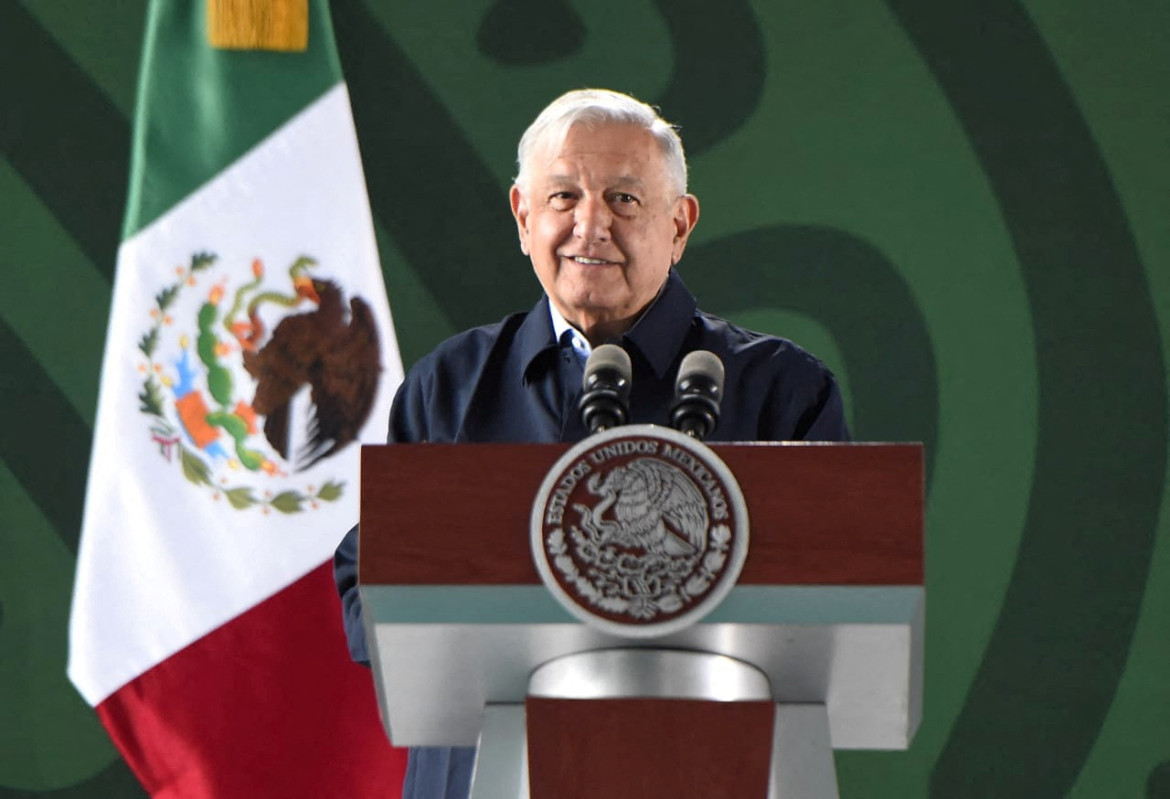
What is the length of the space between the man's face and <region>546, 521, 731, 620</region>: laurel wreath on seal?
2.93 feet

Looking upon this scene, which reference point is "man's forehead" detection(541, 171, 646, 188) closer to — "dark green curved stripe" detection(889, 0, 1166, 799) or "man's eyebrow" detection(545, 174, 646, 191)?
"man's eyebrow" detection(545, 174, 646, 191)

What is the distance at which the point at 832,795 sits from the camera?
153 centimetres

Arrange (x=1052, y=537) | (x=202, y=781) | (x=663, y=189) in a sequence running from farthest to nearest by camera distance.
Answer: (x=1052, y=537) → (x=202, y=781) → (x=663, y=189)

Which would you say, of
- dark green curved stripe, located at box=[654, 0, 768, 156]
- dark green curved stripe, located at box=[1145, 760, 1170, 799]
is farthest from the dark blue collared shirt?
dark green curved stripe, located at box=[1145, 760, 1170, 799]

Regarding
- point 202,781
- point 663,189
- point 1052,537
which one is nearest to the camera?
point 663,189

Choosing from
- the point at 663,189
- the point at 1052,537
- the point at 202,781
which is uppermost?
the point at 663,189

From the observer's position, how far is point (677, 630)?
58.6 inches

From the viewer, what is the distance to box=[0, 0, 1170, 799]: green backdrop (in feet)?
10.8

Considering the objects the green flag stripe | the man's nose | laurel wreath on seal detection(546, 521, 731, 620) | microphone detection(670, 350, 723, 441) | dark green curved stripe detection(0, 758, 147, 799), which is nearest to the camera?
laurel wreath on seal detection(546, 521, 731, 620)

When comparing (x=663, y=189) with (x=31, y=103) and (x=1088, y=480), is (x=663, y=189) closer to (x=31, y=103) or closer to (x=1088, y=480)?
(x=1088, y=480)

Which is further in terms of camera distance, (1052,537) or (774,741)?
(1052,537)

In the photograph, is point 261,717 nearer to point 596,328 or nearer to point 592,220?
point 596,328

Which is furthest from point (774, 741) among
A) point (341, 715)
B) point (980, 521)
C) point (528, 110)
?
point (528, 110)

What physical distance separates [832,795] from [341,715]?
1694mm
